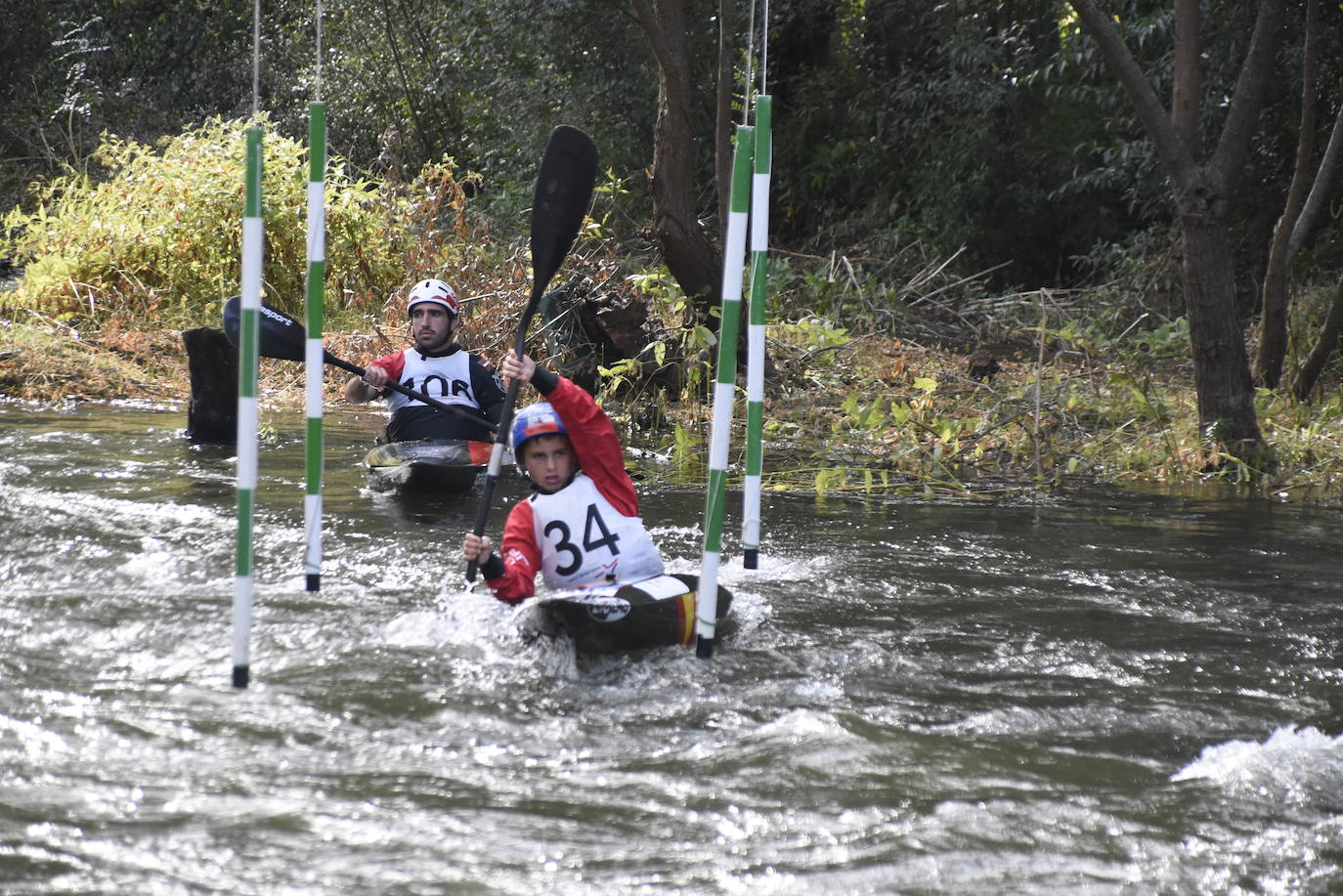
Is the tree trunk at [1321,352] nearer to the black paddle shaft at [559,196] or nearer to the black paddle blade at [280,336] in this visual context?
the black paddle shaft at [559,196]

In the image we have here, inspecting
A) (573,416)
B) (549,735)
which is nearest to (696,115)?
(573,416)

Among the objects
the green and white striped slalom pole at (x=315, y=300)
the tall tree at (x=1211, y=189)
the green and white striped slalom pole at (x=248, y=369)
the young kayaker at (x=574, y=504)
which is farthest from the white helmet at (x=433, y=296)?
the green and white striped slalom pole at (x=248, y=369)

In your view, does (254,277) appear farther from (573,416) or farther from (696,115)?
(696,115)

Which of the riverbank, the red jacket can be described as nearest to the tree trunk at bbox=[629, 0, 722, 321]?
the riverbank

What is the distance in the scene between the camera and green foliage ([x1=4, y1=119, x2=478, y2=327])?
45.5ft

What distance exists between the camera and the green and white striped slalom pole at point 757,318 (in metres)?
4.53

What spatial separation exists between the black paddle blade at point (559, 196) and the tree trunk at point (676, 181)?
438cm

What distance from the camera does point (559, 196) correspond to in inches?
227

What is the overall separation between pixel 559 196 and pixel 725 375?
174cm

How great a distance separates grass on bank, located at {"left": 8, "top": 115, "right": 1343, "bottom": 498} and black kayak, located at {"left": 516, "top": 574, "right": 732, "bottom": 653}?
346 centimetres

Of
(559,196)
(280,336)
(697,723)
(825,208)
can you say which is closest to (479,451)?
(280,336)

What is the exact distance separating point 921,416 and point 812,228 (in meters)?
10.8

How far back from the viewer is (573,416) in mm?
5207

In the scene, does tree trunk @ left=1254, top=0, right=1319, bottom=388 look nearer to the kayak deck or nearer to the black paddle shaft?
the kayak deck
